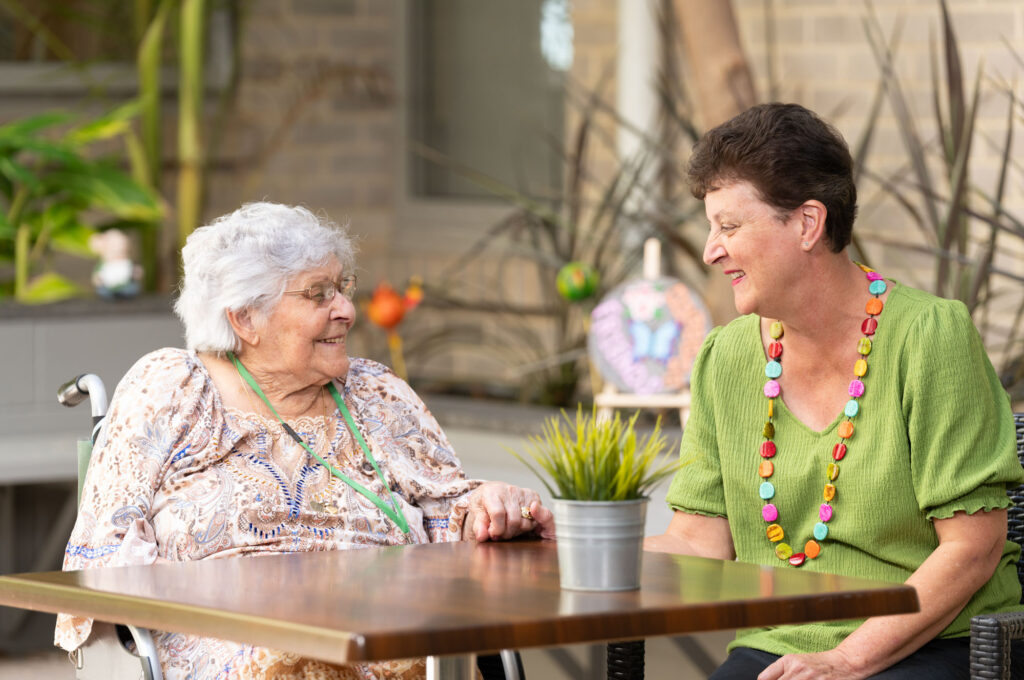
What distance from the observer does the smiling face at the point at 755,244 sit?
239cm

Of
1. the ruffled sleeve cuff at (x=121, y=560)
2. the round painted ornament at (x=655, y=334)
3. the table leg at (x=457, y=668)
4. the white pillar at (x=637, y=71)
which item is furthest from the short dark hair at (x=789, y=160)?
the white pillar at (x=637, y=71)

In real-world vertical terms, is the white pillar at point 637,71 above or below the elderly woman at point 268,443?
above

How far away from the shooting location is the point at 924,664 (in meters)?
2.30

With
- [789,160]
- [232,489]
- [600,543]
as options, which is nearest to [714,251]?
[789,160]

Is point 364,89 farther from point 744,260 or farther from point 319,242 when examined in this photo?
point 744,260

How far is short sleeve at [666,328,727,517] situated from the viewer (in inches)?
101

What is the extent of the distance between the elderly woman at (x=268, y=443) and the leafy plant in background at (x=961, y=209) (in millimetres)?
1540

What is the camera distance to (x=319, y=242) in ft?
9.05

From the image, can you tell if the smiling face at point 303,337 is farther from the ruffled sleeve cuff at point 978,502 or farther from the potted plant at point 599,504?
the ruffled sleeve cuff at point 978,502

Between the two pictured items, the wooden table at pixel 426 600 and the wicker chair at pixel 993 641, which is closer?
the wooden table at pixel 426 600

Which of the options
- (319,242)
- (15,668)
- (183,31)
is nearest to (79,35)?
(183,31)

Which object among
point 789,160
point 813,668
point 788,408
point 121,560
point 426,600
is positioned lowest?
point 813,668

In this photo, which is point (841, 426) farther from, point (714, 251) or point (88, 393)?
point (88, 393)

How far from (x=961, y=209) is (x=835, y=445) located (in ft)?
5.46
